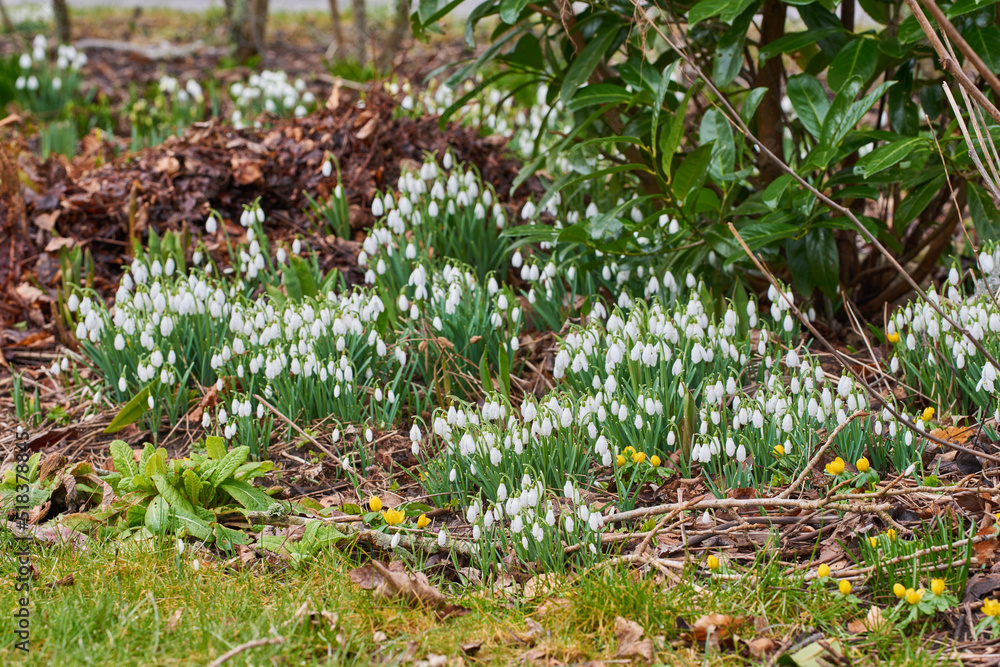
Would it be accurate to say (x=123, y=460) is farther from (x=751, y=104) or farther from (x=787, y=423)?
(x=751, y=104)

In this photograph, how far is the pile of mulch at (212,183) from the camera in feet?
15.5

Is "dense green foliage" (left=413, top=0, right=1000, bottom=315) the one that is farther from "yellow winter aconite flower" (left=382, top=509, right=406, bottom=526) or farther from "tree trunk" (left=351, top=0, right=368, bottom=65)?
"tree trunk" (left=351, top=0, right=368, bottom=65)

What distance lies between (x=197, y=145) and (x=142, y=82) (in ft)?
12.1

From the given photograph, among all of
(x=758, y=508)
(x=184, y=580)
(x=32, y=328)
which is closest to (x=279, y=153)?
(x=32, y=328)

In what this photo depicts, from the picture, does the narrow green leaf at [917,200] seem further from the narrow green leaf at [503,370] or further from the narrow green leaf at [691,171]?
the narrow green leaf at [503,370]

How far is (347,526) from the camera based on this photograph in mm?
2629

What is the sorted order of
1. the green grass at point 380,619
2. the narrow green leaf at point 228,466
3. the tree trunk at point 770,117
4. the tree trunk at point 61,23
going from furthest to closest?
the tree trunk at point 61,23 < the tree trunk at point 770,117 < the narrow green leaf at point 228,466 < the green grass at point 380,619

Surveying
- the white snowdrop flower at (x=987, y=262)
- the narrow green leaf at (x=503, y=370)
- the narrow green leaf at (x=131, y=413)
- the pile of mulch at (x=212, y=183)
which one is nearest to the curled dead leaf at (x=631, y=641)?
the narrow green leaf at (x=503, y=370)

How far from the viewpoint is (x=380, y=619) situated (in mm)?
2217

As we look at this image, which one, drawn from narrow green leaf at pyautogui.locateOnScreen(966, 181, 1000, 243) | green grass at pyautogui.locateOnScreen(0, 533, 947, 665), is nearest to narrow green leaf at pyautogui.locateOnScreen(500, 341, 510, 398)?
green grass at pyautogui.locateOnScreen(0, 533, 947, 665)

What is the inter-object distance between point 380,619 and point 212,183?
3.40 metres

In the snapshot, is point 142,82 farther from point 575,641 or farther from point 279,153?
point 575,641

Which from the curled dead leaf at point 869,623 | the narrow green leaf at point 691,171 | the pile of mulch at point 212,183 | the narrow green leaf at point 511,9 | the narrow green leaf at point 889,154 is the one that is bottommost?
the curled dead leaf at point 869,623

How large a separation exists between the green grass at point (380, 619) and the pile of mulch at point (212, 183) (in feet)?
8.61
